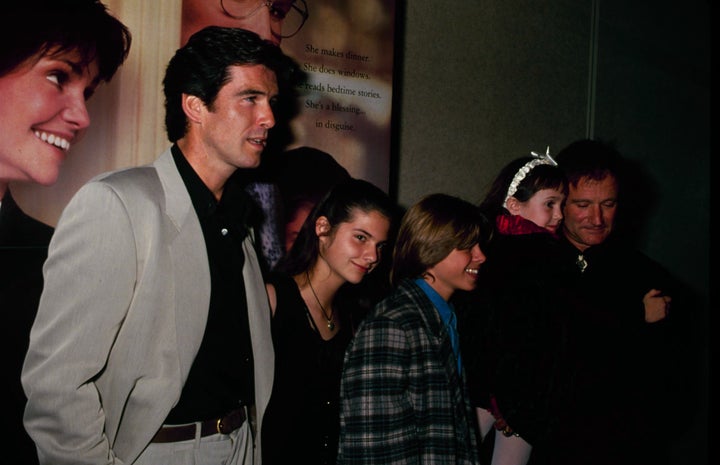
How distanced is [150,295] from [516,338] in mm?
1330

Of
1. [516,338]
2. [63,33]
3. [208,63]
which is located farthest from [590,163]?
[63,33]

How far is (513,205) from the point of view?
253cm

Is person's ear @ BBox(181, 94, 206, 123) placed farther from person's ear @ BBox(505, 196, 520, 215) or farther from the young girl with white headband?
person's ear @ BBox(505, 196, 520, 215)

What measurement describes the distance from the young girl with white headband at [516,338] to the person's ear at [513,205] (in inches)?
3.9

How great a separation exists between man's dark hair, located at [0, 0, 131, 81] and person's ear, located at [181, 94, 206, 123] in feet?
1.49

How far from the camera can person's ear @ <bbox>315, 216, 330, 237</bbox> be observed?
2121 millimetres

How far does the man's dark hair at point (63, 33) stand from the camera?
173cm

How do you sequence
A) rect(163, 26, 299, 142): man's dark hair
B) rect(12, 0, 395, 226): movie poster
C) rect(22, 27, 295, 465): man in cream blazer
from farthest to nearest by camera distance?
rect(12, 0, 395, 226): movie poster < rect(163, 26, 299, 142): man's dark hair < rect(22, 27, 295, 465): man in cream blazer

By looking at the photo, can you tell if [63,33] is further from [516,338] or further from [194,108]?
[516,338]

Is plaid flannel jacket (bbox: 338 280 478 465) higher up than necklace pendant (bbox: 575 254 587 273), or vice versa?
necklace pendant (bbox: 575 254 587 273)

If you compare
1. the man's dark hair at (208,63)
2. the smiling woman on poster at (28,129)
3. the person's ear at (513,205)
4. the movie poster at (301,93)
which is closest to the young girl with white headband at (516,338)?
the person's ear at (513,205)

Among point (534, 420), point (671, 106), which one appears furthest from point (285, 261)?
point (671, 106)

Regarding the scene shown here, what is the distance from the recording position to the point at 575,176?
2.77m

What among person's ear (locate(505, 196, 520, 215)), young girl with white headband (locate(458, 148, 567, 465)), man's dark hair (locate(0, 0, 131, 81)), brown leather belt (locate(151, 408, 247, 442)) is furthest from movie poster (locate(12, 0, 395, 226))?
brown leather belt (locate(151, 408, 247, 442))
